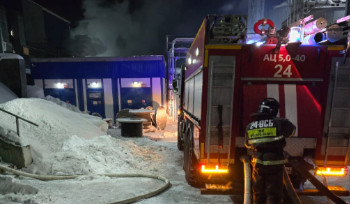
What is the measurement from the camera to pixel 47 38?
93.3 ft

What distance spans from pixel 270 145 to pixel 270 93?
3.50 feet

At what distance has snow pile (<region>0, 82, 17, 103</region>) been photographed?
8124mm

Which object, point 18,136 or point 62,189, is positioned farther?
point 18,136

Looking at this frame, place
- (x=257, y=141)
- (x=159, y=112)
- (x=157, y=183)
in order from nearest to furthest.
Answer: (x=257, y=141) < (x=157, y=183) < (x=159, y=112)

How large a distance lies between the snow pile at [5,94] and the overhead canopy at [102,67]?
29.3 feet

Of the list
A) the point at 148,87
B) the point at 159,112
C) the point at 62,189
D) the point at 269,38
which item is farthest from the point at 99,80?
the point at 269,38

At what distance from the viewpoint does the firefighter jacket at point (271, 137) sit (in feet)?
10.6

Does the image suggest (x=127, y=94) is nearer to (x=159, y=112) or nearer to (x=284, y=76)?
(x=159, y=112)

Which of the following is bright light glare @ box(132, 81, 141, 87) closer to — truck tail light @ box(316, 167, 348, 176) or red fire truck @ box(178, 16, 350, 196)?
red fire truck @ box(178, 16, 350, 196)

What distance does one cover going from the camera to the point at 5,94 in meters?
8.54

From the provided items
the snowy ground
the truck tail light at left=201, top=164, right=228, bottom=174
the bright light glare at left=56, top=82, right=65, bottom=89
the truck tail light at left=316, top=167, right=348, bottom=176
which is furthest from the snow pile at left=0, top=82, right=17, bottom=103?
the truck tail light at left=316, top=167, right=348, bottom=176

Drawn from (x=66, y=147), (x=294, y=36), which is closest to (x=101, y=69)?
(x=66, y=147)

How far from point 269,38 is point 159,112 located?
10.00 metres

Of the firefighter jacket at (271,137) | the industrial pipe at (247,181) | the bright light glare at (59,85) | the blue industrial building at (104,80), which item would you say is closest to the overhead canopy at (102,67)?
the blue industrial building at (104,80)
